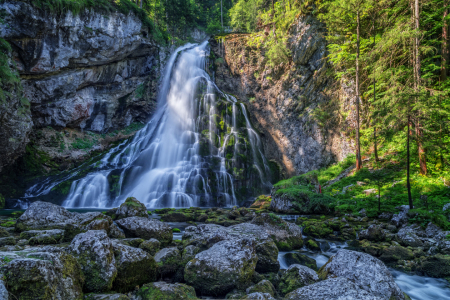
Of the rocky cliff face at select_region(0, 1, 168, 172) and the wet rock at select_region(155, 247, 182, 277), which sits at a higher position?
the rocky cliff face at select_region(0, 1, 168, 172)

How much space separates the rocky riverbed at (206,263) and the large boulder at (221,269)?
0.05 feet

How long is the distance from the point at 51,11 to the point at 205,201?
18.2 m

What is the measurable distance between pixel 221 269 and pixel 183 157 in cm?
1659

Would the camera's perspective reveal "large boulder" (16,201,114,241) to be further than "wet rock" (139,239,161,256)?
Yes

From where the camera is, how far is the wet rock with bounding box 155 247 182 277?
434 centimetres

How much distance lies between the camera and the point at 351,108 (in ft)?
57.1

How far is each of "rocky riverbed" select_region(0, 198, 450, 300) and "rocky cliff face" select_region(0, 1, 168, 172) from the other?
1522 cm

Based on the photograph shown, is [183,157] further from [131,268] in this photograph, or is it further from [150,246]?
[131,268]

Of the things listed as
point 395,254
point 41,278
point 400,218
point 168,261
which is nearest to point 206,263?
point 168,261

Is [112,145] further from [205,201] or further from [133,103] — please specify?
[205,201]

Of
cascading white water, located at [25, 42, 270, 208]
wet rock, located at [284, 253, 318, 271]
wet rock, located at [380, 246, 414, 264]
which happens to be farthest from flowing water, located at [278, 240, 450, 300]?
cascading white water, located at [25, 42, 270, 208]

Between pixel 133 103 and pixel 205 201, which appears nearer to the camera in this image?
pixel 205 201

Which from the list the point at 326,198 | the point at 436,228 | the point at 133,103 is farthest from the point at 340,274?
the point at 133,103

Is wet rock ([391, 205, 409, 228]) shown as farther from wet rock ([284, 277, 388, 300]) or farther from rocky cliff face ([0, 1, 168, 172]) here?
rocky cliff face ([0, 1, 168, 172])
